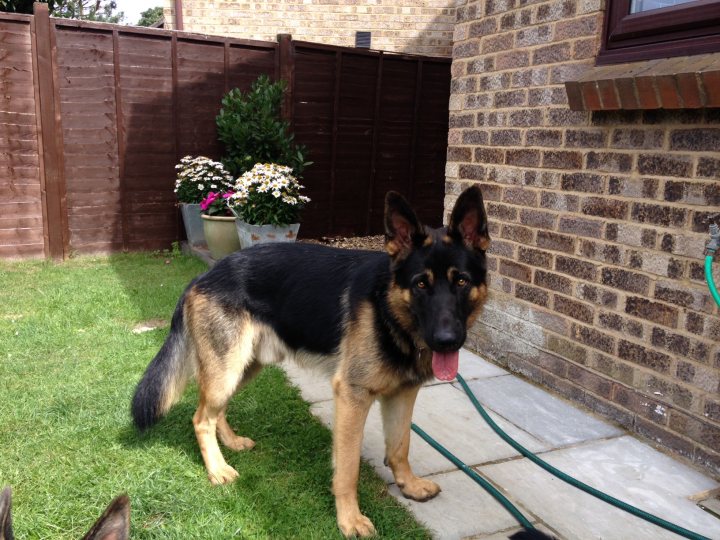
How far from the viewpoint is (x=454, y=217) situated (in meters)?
2.71

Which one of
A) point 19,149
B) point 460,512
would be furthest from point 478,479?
point 19,149

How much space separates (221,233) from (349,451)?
5465mm

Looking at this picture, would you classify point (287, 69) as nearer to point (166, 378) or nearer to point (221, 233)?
point (221, 233)

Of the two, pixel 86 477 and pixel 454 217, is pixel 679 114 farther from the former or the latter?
pixel 86 477

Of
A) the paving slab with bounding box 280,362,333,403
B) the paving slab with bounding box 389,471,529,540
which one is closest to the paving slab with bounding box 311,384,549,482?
the paving slab with bounding box 280,362,333,403

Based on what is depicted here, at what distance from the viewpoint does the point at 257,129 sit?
26.5ft

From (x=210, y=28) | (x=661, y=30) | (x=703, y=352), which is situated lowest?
(x=703, y=352)

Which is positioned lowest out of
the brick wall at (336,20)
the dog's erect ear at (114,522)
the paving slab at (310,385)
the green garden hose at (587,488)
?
the paving slab at (310,385)

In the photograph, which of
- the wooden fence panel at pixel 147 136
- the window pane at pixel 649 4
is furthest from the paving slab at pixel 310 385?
the wooden fence panel at pixel 147 136

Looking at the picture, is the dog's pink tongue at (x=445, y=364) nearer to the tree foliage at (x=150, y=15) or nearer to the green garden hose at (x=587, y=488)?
the green garden hose at (x=587, y=488)

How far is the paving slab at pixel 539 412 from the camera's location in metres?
3.76

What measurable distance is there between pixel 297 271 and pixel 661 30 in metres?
2.56

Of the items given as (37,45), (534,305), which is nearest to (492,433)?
(534,305)

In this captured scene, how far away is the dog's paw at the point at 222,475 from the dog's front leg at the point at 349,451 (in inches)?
27.1
